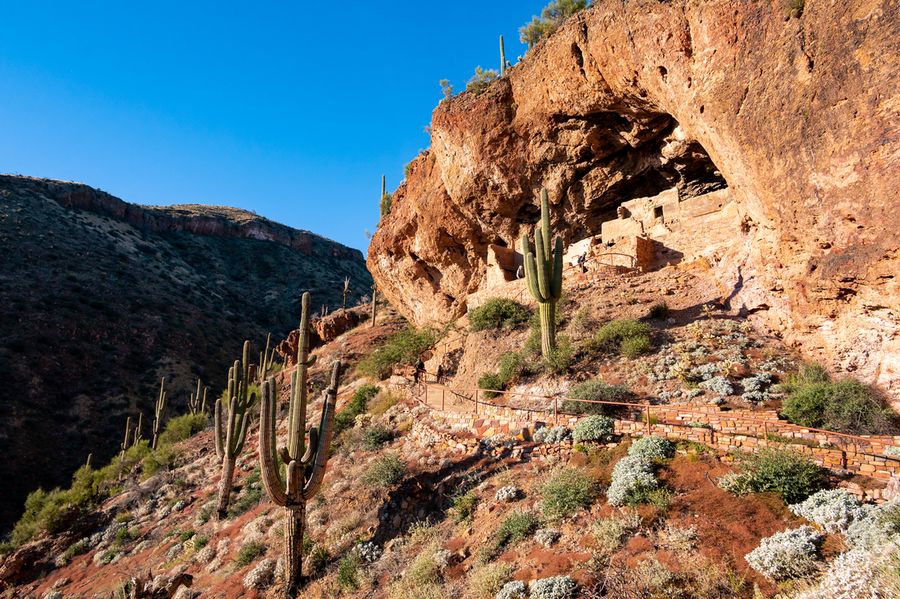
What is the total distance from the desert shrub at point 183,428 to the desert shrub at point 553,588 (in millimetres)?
26031

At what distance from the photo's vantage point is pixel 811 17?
11.1m

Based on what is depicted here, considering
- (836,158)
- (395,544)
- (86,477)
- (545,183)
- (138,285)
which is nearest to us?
(395,544)

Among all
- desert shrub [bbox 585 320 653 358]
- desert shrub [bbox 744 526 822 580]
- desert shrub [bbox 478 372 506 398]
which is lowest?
desert shrub [bbox 744 526 822 580]

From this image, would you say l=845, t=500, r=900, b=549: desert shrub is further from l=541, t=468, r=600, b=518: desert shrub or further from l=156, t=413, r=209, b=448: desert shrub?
l=156, t=413, r=209, b=448: desert shrub

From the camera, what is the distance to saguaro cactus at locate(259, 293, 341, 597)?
10055 mm

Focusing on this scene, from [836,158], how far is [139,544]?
2139 cm

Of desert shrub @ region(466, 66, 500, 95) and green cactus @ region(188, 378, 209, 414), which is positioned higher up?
desert shrub @ region(466, 66, 500, 95)

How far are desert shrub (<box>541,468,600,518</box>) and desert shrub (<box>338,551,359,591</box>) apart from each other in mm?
3663

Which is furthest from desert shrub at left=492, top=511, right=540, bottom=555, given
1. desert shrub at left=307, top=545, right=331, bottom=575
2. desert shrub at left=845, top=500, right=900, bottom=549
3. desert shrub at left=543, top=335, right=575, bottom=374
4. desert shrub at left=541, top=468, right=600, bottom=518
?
desert shrub at left=543, top=335, right=575, bottom=374

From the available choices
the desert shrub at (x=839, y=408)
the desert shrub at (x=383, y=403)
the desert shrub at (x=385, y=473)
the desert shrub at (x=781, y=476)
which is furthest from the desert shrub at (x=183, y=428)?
the desert shrub at (x=839, y=408)

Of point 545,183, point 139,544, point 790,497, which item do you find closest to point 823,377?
point 790,497

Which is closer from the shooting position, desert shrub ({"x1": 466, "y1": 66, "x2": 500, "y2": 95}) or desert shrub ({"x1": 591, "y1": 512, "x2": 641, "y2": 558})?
desert shrub ({"x1": 591, "y1": 512, "x2": 641, "y2": 558})

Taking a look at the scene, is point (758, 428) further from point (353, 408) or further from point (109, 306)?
point (109, 306)

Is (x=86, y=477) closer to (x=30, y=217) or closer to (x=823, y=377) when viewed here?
(x=823, y=377)
